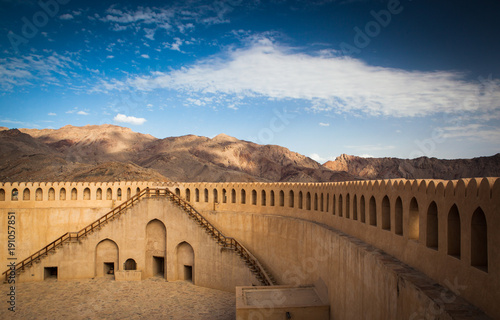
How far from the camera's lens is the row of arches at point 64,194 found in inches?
983

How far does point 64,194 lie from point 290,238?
1695 cm

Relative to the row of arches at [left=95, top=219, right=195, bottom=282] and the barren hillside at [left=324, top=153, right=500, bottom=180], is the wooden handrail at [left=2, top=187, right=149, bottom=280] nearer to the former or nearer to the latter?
the row of arches at [left=95, top=219, right=195, bottom=282]

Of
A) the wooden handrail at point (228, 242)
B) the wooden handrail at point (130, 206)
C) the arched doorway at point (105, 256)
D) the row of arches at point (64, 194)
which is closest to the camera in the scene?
the wooden handrail at point (228, 242)

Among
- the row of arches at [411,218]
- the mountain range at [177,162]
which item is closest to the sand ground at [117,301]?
the row of arches at [411,218]

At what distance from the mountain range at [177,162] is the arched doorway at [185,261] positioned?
23.3 metres

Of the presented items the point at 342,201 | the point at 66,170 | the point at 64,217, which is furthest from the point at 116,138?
the point at 342,201

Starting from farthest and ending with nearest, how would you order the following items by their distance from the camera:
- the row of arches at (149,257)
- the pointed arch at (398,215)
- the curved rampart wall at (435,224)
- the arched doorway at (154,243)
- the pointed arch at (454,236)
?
the arched doorway at (154,243) < the row of arches at (149,257) < the pointed arch at (398,215) < the pointed arch at (454,236) < the curved rampart wall at (435,224)

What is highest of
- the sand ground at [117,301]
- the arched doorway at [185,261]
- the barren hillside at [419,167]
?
the barren hillside at [419,167]

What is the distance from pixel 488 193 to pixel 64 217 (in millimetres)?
25465

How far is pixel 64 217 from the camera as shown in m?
25.0

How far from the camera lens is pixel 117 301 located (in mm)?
19391

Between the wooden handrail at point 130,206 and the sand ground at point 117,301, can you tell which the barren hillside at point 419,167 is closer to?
the wooden handrail at point 130,206

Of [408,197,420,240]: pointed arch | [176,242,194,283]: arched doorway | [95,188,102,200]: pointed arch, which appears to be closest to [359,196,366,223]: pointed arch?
[408,197,420,240]: pointed arch

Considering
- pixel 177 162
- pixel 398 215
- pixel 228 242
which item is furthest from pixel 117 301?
pixel 177 162
